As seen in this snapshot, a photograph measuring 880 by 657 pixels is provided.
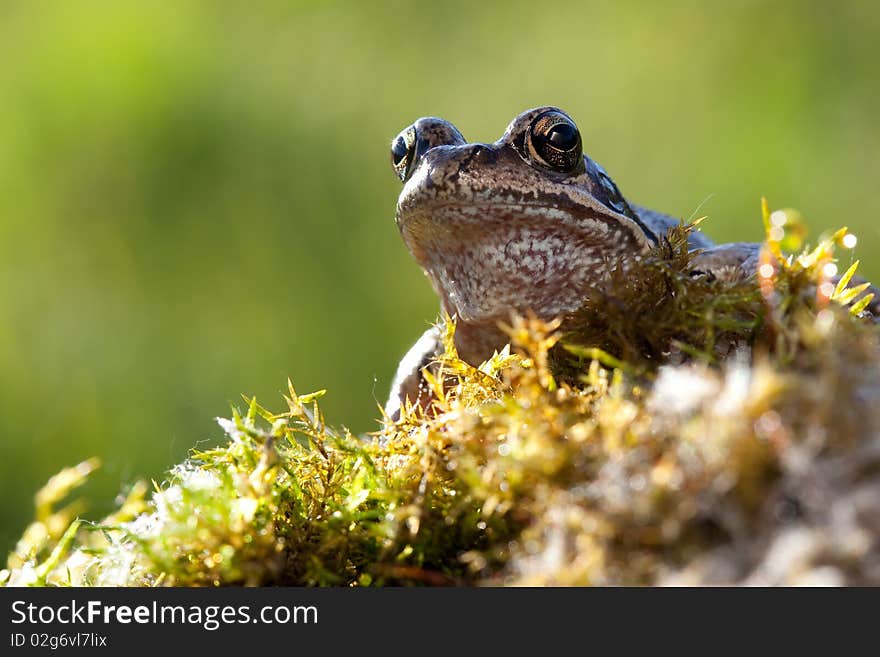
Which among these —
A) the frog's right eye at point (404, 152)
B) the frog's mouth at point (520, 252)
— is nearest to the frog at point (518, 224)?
the frog's mouth at point (520, 252)

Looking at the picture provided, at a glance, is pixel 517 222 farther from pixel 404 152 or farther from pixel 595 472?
pixel 595 472

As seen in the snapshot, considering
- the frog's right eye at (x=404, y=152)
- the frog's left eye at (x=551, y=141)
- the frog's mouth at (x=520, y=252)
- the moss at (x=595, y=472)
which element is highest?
the frog's right eye at (x=404, y=152)

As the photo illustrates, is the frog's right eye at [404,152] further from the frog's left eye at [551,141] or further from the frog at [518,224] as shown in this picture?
the frog's left eye at [551,141]

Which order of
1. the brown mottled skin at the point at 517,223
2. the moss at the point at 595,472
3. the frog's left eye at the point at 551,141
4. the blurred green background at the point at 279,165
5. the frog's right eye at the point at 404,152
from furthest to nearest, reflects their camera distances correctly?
the blurred green background at the point at 279,165, the frog's right eye at the point at 404,152, the frog's left eye at the point at 551,141, the brown mottled skin at the point at 517,223, the moss at the point at 595,472

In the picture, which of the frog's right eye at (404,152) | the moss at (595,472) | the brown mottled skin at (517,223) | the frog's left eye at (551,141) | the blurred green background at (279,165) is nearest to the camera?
the moss at (595,472)

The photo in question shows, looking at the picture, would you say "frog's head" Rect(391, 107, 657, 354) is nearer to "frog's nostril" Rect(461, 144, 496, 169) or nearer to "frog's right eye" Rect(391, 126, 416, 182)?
"frog's nostril" Rect(461, 144, 496, 169)

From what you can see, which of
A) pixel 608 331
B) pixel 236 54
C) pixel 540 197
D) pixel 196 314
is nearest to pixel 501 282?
pixel 540 197

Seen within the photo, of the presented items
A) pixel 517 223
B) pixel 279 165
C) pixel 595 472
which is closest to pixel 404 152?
pixel 517 223
